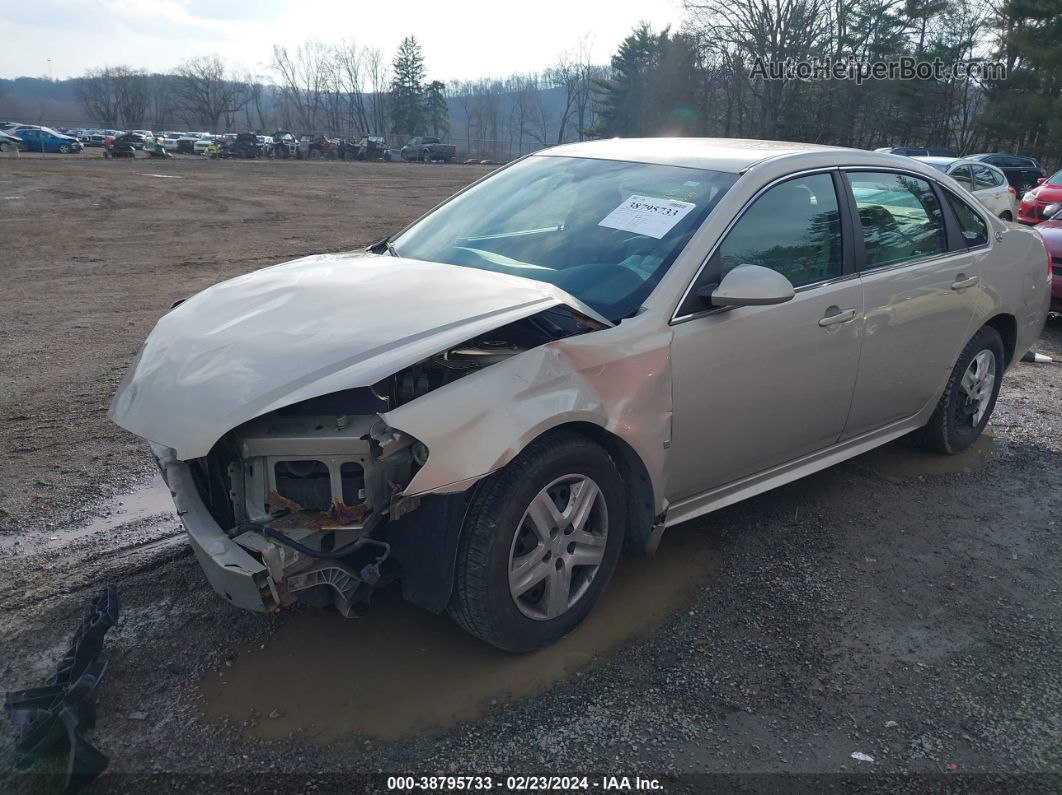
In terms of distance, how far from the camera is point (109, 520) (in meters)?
4.05

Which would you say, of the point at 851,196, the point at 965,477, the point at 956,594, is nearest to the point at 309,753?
the point at 956,594

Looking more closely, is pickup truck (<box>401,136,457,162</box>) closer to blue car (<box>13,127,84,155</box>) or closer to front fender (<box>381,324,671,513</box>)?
blue car (<box>13,127,84,155</box>)

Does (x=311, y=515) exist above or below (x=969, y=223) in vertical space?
below

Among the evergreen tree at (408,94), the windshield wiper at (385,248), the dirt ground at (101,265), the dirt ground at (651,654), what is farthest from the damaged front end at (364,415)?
the evergreen tree at (408,94)

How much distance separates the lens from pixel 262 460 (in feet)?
8.69

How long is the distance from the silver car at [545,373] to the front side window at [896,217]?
0.02 m

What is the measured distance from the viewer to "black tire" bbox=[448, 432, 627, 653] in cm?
272

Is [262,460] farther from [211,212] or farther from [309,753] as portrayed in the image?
[211,212]

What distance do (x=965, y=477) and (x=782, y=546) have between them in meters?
1.69

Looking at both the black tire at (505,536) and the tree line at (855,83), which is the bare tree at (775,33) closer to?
the tree line at (855,83)

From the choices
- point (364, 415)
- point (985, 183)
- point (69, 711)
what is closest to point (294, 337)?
point (364, 415)

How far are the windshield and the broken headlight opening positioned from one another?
84 cm

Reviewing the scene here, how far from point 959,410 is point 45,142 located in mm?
51513

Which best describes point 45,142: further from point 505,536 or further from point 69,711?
point 505,536
